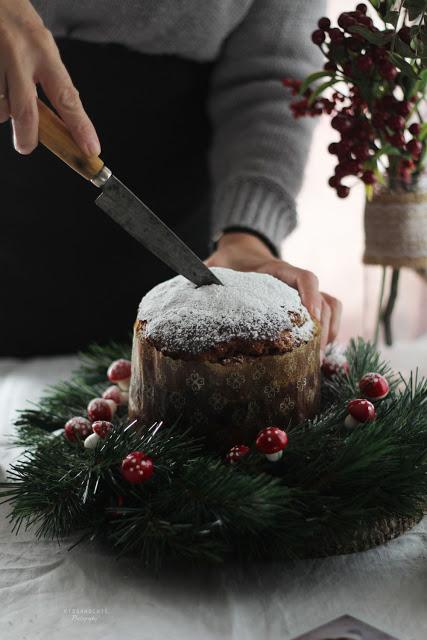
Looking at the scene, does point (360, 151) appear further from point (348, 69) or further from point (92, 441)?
point (92, 441)

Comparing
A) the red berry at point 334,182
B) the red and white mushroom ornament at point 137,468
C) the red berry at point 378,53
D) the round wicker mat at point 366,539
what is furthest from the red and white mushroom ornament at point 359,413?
the red berry at point 378,53

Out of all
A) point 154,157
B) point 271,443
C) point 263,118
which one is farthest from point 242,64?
point 271,443

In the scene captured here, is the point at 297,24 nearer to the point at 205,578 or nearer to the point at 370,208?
the point at 370,208

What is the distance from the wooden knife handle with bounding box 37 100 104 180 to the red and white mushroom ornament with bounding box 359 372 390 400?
37cm

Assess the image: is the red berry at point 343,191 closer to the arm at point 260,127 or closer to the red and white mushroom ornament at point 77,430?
the arm at point 260,127

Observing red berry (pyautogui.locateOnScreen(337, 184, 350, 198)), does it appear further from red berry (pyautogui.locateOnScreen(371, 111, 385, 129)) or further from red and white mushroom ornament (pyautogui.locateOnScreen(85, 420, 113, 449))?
red and white mushroom ornament (pyautogui.locateOnScreen(85, 420, 113, 449))

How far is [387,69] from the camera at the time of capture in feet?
2.96

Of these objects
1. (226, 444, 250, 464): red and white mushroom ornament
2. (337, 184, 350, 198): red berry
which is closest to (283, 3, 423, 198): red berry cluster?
(337, 184, 350, 198): red berry

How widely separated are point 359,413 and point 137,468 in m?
0.23

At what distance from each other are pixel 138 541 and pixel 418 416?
0.31 meters

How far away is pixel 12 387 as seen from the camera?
1.15 metres

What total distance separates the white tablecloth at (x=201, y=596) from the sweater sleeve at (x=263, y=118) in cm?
60

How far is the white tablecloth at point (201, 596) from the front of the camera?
603 mm

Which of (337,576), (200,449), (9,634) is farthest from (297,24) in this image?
(9,634)
